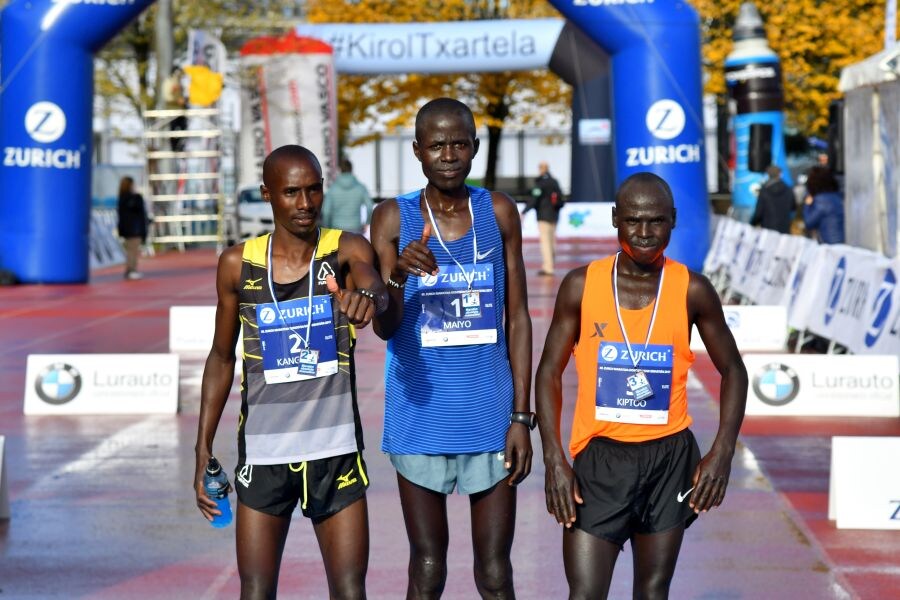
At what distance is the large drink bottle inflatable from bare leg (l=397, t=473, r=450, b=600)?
27.0 meters

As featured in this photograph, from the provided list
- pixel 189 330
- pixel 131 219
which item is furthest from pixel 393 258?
pixel 131 219

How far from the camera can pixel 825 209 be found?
58.9 feet

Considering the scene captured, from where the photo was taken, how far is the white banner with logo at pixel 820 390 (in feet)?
35.0

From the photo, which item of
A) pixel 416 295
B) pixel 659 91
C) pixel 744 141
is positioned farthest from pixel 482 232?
pixel 744 141

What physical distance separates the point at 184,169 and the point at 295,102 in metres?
3.12

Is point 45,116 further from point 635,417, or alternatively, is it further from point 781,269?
point 635,417

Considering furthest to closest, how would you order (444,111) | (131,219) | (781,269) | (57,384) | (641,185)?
(131,219)
(781,269)
(57,384)
(444,111)
(641,185)

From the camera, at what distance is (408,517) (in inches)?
183

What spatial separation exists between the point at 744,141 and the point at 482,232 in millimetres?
27366

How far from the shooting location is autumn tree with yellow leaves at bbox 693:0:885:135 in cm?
3916

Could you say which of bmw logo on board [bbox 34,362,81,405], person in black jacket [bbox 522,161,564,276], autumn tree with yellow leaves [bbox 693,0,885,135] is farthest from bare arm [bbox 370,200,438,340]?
autumn tree with yellow leaves [bbox 693,0,885,135]

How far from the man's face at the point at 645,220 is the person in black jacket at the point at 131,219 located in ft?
65.0

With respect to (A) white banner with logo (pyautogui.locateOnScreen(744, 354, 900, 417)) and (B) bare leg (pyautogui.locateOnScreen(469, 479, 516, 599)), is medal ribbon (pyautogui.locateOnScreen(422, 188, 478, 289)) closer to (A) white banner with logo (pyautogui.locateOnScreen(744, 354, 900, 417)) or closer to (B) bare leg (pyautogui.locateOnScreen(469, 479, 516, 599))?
(B) bare leg (pyautogui.locateOnScreen(469, 479, 516, 599))

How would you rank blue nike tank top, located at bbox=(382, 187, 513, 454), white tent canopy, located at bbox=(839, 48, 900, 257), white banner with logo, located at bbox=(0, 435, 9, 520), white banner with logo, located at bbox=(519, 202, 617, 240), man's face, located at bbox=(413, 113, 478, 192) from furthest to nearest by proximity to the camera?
1. white banner with logo, located at bbox=(519, 202, 617, 240)
2. white tent canopy, located at bbox=(839, 48, 900, 257)
3. white banner with logo, located at bbox=(0, 435, 9, 520)
4. blue nike tank top, located at bbox=(382, 187, 513, 454)
5. man's face, located at bbox=(413, 113, 478, 192)
